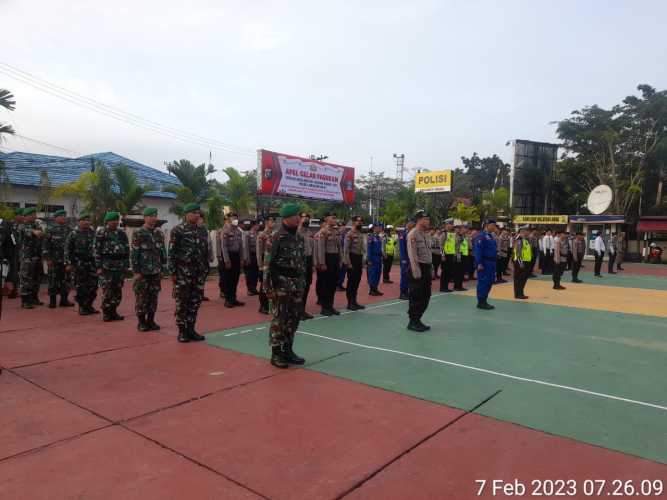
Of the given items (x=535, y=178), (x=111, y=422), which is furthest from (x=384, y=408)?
(x=535, y=178)

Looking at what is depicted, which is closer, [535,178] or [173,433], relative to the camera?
[173,433]

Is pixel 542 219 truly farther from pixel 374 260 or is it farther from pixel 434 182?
pixel 374 260

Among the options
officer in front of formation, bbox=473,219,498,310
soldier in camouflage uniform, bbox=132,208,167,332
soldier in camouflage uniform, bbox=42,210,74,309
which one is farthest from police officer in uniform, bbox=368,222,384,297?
soldier in camouflage uniform, bbox=42,210,74,309

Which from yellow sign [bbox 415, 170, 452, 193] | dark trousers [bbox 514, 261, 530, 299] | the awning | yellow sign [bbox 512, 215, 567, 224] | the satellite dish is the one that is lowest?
dark trousers [bbox 514, 261, 530, 299]

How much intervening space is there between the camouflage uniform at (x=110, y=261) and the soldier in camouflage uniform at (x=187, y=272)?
1621mm

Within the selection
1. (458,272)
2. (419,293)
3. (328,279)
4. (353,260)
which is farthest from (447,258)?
(419,293)

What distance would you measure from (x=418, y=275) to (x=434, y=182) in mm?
24831

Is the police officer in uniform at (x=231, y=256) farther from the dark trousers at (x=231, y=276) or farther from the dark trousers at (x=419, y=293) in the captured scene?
the dark trousers at (x=419, y=293)

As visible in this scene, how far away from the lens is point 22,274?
8.45m

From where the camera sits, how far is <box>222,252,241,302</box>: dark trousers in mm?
8727

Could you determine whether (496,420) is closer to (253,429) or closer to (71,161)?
(253,429)

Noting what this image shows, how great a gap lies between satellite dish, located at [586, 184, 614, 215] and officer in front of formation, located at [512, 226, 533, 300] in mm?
18300

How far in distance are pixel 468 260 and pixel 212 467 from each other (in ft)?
38.9

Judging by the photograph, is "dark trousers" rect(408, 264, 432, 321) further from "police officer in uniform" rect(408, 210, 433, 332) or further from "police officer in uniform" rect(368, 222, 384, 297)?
"police officer in uniform" rect(368, 222, 384, 297)
